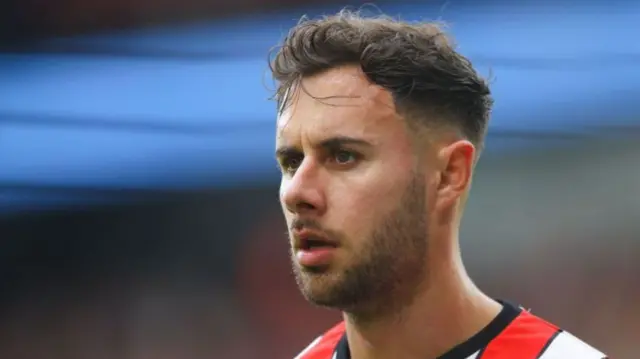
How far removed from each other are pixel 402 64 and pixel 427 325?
0.38m

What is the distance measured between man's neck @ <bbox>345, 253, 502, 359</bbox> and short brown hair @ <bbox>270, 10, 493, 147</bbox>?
0.72ft

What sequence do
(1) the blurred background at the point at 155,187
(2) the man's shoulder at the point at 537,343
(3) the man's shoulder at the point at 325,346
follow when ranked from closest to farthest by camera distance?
1. (2) the man's shoulder at the point at 537,343
2. (3) the man's shoulder at the point at 325,346
3. (1) the blurred background at the point at 155,187

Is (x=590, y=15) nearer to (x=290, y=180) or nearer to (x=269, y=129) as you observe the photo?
(x=269, y=129)

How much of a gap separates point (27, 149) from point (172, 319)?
2.54 feet

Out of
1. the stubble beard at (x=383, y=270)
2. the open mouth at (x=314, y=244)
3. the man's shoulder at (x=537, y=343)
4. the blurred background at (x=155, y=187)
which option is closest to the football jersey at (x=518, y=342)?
the man's shoulder at (x=537, y=343)

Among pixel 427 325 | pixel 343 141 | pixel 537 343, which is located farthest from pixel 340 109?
pixel 537 343

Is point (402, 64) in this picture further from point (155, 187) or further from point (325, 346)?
point (155, 187)

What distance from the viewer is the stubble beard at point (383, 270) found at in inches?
41.5

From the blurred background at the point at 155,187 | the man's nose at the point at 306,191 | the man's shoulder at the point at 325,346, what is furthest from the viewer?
the blurred background at the point at 155,187

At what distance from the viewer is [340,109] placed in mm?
1073

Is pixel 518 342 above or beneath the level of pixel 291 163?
beneath

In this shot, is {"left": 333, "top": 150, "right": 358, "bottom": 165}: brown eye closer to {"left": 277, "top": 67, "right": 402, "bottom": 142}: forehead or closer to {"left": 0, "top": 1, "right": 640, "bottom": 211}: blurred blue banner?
{"left": 277, "top": 67, "right": 402, "bottom": 142}: forehead

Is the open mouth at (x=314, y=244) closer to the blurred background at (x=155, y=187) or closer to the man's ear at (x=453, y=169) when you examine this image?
the man's ear at (x=453, y=169)

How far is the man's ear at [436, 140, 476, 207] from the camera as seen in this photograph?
1.11m
